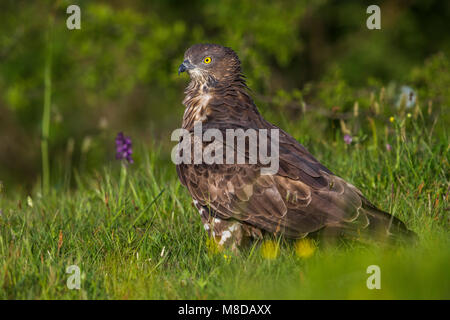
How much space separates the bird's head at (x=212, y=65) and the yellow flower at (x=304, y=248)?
1768 mm

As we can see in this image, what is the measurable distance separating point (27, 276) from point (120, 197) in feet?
5.65

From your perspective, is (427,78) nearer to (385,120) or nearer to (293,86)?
(385,120)

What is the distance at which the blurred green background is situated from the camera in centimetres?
1051

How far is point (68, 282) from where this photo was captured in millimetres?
3582

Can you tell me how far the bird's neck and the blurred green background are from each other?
2.39 meters

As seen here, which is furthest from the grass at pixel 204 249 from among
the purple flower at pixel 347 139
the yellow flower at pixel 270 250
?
the purple flower at pixel 347 139

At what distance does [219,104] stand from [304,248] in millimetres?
1528

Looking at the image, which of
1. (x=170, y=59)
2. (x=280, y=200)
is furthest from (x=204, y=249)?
(x=170, y=59)

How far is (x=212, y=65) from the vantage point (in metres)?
5.52

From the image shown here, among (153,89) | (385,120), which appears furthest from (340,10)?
(385,120)

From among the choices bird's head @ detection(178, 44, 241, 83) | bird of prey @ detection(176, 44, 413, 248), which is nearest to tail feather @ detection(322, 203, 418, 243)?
bird of prey @ detection(176, 44, 413, 248)

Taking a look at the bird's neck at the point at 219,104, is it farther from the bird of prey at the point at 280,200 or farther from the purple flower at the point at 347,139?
the purple flower at the point at 347,139

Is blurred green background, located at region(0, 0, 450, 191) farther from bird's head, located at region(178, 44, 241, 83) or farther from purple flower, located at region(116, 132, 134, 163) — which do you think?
bird's head, located at region(178, 44, 241, 83)
